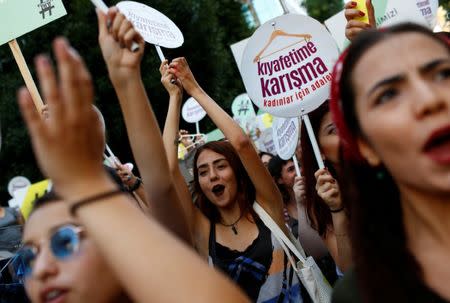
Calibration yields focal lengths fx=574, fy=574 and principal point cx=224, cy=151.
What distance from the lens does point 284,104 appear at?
10.3ft

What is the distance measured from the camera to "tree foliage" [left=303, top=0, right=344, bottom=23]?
38.6 meters

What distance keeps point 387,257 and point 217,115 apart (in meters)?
1.64

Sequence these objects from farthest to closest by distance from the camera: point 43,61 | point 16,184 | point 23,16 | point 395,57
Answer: point 16,184, point 23,16, point 395,57, point 43,61

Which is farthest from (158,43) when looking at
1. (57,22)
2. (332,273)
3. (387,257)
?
(57,22)

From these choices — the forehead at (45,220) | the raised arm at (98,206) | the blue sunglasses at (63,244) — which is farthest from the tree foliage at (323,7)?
the raised arm at (98,206)

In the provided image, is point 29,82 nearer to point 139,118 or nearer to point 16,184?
point 139,118

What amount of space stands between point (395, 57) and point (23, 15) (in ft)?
10.3

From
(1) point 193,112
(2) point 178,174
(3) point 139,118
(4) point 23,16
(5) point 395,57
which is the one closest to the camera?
(5) point 395,57

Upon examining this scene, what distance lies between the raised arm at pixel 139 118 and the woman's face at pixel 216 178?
45.8 inches

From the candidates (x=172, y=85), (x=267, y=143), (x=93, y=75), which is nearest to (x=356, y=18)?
(x=172, y=85)

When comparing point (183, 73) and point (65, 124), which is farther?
point (183, 73)

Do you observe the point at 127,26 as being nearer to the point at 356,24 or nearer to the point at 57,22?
the point at 356,24

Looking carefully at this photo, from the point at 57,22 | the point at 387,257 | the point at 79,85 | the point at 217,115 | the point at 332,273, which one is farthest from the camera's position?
the point at 57,22

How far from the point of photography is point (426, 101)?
1271 millimetres
